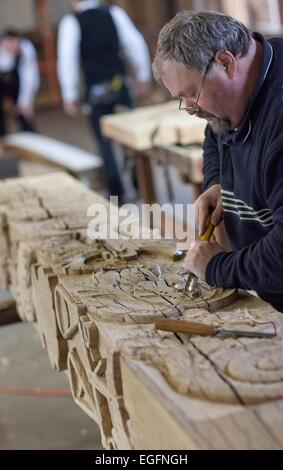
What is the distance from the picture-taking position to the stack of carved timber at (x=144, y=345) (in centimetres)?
211

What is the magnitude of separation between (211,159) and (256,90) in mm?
730

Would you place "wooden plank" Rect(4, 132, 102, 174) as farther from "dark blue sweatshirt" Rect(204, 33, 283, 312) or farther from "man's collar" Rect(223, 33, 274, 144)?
"man's collar" Rect(223, 33, 274, 144)

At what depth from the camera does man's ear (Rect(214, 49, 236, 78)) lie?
2602mm

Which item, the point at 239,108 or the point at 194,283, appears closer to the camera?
the point at 239,108

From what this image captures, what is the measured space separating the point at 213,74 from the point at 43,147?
6.68 m

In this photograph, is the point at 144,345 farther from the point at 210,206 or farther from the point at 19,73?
the point at 19,73

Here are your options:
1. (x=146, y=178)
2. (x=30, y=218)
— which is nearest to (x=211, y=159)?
(x=30, y=218)

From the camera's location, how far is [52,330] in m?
3.35

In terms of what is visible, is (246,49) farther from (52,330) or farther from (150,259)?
(52,330)

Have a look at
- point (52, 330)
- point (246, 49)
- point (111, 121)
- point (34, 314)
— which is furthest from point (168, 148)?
point (246, 49)

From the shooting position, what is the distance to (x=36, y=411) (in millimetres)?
5090

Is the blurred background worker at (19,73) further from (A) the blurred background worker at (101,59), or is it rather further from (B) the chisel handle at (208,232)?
(B) the chisel handle at (208,232)

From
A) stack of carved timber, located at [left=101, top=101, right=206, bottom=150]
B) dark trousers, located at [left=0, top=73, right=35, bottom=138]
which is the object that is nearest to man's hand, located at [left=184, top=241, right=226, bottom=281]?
stack of carved timber, located at [left=101, top=101, right=206, bottom=150]

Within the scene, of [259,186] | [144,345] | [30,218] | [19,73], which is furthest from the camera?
[19,73]
